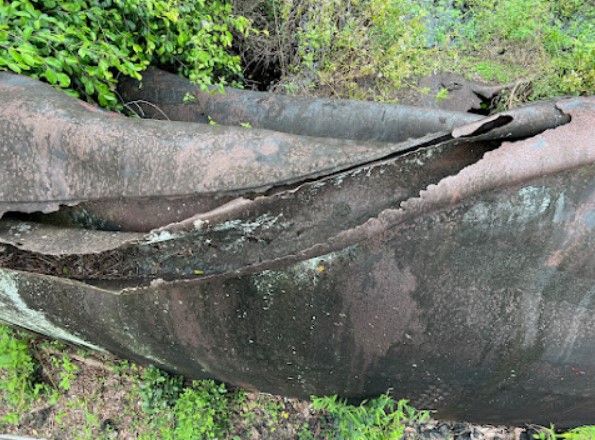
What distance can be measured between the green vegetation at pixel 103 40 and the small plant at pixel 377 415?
4.05 feet

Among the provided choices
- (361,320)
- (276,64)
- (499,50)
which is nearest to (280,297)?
(361,320)

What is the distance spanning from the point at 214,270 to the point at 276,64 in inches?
86.7

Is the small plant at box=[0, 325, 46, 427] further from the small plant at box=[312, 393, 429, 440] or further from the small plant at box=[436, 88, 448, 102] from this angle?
the small plant at box=[436, 88, 448, 102]

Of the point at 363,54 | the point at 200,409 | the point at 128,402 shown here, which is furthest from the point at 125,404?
the point at 363,54

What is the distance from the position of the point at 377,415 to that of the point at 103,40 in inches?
60.0

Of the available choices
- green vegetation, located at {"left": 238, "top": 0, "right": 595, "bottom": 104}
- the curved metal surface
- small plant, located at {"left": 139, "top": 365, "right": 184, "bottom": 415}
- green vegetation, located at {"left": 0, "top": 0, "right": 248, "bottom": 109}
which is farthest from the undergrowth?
green vegetation, located at {"left": 238, "top": 0, "right": 595, "bottom": 104}

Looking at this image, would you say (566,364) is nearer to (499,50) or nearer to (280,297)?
(280,297)

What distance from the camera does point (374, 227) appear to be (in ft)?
2.90

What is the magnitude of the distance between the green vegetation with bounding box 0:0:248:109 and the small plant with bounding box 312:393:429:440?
123 cm

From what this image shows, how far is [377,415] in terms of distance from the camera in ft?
4.69

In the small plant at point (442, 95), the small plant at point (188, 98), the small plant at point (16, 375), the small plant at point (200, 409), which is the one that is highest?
the small plant at point (442, 95)

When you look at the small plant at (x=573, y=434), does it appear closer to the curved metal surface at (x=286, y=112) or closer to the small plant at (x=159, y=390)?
the curved metal surface at (x=286, y=112)

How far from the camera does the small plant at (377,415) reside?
1.42 m

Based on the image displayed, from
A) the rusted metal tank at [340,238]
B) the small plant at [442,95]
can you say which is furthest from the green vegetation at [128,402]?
the small plant at [442,95]
